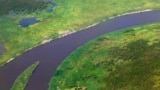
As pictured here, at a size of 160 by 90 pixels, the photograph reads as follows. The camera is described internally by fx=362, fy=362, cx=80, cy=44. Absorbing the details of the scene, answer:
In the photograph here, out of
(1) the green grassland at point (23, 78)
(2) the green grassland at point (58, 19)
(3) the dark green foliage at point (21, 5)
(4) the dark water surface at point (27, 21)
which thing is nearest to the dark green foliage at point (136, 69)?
(1) the green grassland at point (23, 78)

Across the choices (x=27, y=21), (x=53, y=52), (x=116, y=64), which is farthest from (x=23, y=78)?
(x=27, y=21)

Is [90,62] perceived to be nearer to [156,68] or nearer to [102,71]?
[102,71]

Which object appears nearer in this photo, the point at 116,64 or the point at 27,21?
the point at 116,64

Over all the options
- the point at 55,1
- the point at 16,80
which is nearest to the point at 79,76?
the point at 16,80

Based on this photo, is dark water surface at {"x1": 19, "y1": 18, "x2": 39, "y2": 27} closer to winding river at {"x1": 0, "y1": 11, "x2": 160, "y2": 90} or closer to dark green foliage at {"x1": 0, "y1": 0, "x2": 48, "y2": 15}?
dark green foliage at {"x1": 0, "y1": 0, "x2": 48, "y2": 15}

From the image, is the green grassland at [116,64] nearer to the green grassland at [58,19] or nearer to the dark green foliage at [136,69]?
the dark green foliage at [136,69]

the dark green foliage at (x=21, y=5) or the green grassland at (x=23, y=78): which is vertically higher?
the dark green foliage at (x=21, y=5)

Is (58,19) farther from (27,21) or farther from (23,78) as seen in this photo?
(23,78)
